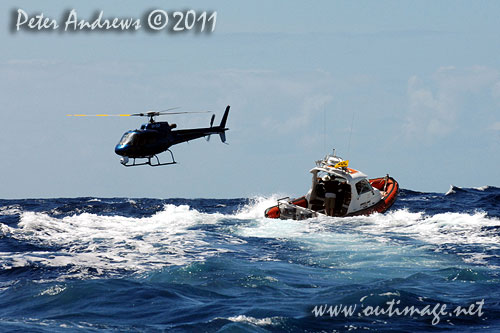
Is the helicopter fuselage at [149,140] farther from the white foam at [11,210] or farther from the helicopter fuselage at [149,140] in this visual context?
the white foam at [11,210]

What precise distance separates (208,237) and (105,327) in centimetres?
1341

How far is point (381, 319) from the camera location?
17.1 metres

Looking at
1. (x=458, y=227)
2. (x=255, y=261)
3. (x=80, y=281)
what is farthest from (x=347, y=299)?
(x=458, y=227)

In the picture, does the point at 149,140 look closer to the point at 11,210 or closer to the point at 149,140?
the point at 149,140

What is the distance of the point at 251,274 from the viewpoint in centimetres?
2212

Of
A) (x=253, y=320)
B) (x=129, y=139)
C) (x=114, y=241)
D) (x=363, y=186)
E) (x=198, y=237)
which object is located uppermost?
(x=129, y=139)

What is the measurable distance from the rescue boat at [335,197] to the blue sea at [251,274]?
0.90 meters

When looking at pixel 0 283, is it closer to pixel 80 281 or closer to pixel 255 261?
pixel 80 281

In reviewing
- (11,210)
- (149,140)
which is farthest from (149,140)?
(11,210)

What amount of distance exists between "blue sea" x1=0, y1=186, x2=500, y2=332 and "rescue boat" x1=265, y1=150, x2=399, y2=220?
2.96 feet

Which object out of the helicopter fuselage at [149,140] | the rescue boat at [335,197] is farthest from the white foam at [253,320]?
the helicopter fuselage at [149,140]

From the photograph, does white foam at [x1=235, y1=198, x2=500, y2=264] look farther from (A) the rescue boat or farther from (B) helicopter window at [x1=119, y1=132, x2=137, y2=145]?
(B) helicopter window at [x1=119, y1=132, x2=137, y2=145]

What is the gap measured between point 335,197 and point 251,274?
13349 mm

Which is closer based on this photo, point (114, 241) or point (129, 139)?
point (114, 241)
